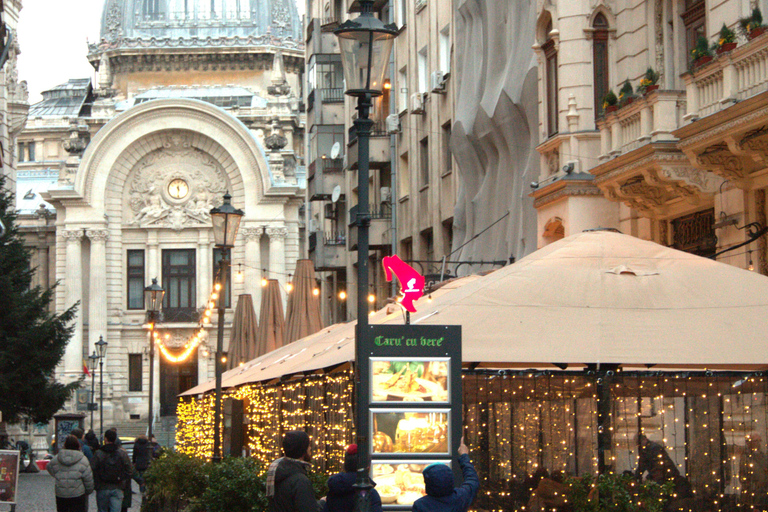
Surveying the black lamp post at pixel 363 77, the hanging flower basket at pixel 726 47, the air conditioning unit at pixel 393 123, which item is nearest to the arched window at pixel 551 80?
the hanging flower basket at pixel 726 47

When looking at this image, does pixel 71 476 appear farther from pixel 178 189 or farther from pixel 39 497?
pixel 178 189

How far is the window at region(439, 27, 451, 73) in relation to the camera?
30758 mm

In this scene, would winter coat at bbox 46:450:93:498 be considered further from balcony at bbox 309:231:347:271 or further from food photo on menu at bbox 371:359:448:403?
balcony at bbox 309:231:347:271

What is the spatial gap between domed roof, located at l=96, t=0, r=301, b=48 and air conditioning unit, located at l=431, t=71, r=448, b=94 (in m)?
48.3

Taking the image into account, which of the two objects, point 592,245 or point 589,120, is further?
point 589,120

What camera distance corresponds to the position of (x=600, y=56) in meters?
20.1

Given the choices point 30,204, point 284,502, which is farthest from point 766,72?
point 30,204

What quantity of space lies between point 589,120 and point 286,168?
4802 centimetres

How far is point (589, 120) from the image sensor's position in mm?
19906

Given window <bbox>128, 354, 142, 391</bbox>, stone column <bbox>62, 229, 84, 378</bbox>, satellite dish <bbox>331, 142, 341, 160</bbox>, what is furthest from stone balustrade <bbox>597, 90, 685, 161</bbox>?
stone column <bbox>62, 229, 84, 378</bbox>

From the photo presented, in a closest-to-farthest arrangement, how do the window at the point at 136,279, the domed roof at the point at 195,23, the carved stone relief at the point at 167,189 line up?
the window at the point at 136,279
the carved stone relief at the point at 167,189
the domed roof at the point at 195,23

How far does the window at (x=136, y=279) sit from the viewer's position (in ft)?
217

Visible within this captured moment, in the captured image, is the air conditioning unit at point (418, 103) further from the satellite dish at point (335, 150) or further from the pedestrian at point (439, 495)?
the pedestrian at point (439, 495)

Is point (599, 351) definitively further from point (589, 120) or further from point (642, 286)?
point (589, 120)
